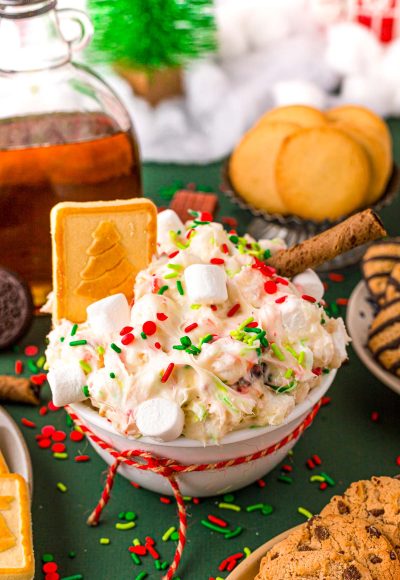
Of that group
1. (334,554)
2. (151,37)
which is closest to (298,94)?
(151,37)

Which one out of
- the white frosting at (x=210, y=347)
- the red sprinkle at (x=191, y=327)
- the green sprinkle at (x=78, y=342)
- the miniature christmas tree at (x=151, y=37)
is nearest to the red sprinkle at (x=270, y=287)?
the white frosting at (x=210, y=347)

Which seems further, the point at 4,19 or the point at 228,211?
the point at 228,211

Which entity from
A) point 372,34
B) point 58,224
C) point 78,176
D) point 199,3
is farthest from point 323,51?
point 58,224

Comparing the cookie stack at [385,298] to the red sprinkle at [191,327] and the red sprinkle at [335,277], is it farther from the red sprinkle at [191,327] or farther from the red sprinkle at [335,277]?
the red sprinkle at [191,327]

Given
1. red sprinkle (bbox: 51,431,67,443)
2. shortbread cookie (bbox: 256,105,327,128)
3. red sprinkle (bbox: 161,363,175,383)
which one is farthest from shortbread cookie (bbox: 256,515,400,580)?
shortbread cookie (bbox: 256,105,327,128)

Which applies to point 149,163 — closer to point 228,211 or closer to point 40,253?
point 228,211
